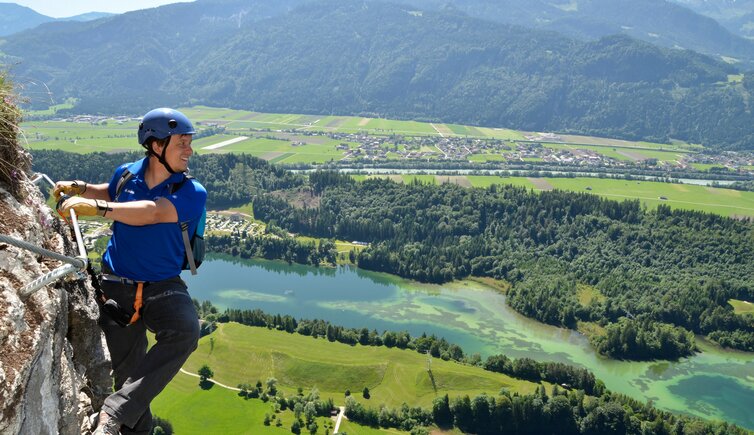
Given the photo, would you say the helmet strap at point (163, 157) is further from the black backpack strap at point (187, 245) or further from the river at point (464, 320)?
the river at point (464, 320)

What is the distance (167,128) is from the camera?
6562mm

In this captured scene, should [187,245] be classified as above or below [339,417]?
above

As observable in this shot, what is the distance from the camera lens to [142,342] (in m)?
7.10

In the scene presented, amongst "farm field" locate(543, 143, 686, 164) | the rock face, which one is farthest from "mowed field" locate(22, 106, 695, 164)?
the rock face

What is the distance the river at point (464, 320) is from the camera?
5584cm

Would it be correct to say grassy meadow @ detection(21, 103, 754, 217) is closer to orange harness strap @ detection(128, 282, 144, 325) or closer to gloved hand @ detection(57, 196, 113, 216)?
orange harness strap @ detection(128, 282, 144, 325)

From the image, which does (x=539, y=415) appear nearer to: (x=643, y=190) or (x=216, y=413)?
(x=216, y=413)

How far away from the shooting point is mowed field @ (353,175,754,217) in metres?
Answer: 115

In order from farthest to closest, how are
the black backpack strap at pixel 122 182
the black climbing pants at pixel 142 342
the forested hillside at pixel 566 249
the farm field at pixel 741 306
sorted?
the farm field at pixel 741 306 → the forested hillside at pixel 566 249 → the black backpack strap at pixel 122 182 → the black climbing pants at pixel 142 342

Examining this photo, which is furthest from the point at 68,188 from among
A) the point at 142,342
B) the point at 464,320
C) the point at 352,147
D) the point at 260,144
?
the point at 260,144

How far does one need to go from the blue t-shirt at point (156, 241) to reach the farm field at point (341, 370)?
141ft

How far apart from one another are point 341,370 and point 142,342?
1817 inches

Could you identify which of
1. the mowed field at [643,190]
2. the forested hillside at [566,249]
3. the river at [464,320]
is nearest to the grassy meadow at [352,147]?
the mowed field at [643,190]

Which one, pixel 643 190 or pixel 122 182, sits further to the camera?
pixel 643 190
